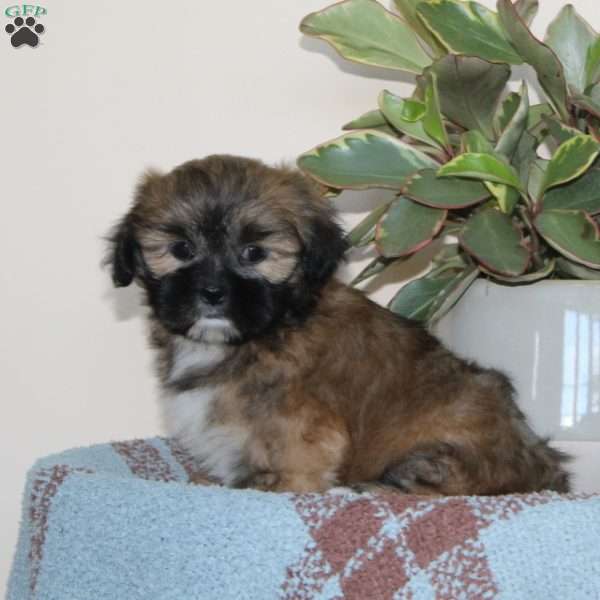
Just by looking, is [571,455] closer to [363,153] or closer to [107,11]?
[363,153]

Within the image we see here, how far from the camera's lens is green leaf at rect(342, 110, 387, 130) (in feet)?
8.84

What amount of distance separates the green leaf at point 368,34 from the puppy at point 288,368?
48 centimetres

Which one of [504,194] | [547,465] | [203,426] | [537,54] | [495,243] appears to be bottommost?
[547,465]

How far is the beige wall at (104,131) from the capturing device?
315 centimetres

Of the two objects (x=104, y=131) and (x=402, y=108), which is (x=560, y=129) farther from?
(x=104, y=131)

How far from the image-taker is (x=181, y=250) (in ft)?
7.14

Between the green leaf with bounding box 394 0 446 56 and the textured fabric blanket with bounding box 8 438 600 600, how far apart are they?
1.32m

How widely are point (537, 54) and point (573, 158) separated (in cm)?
28

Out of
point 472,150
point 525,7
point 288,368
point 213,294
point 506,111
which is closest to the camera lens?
point 213,294

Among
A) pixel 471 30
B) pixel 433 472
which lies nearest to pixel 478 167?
pixel 471 30

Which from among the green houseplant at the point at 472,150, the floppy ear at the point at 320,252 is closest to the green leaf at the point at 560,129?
the green houseplant at the point at 472,150

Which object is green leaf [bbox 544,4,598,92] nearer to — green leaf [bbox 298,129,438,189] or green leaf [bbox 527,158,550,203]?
green leaf [bbox 527,158,550,203]

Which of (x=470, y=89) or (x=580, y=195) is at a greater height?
(x=470, y=89)

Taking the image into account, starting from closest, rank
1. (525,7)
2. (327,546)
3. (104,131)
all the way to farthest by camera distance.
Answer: (327,546) → (525,7) → (104,131)
